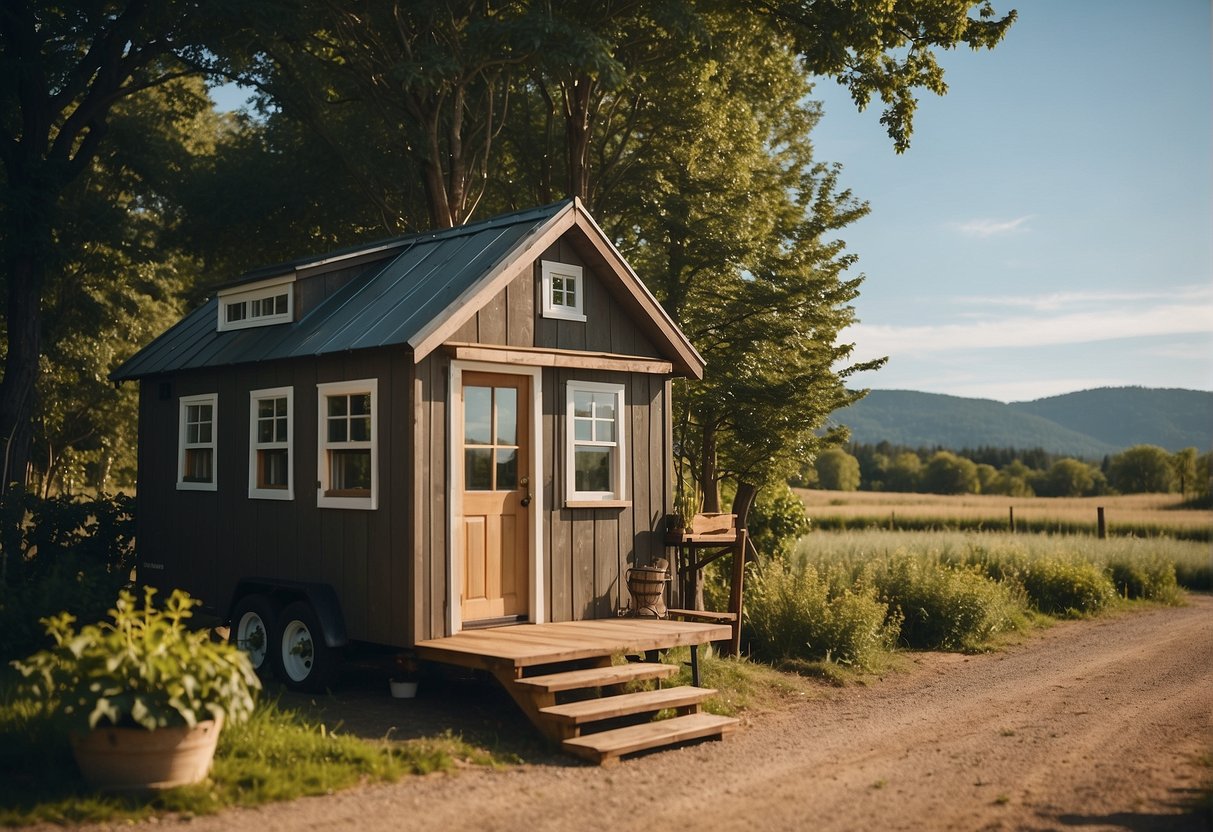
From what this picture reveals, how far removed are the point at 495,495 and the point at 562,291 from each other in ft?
7.47

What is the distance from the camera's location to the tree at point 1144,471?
73.5m

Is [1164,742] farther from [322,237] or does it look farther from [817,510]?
[817,510]

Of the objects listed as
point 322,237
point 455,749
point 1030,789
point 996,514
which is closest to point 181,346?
point 455,749

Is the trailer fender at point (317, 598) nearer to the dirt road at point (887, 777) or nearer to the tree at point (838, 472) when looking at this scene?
the dirt road at point (887, 777)

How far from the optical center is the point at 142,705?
696 cm

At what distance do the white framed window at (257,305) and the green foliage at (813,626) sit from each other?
6807mm

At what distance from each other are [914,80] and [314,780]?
44.4ft

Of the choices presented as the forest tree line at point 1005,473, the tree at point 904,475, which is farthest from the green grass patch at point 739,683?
the tree at point 904,475

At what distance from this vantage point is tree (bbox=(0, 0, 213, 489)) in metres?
17.5

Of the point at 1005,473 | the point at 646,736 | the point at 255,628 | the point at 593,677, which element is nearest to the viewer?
the point at 646,736

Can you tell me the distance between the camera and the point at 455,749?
8609mm

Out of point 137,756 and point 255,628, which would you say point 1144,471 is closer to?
point 255,628

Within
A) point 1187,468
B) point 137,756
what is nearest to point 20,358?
point 137,756

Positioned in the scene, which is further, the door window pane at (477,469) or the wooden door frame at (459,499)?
the door window pane at (477,469)
